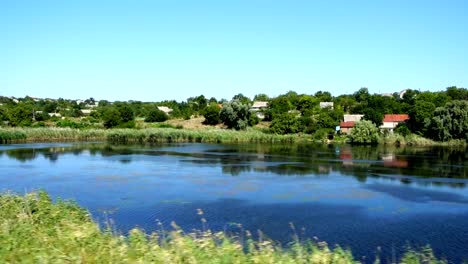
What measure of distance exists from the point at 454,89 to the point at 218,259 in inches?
3464

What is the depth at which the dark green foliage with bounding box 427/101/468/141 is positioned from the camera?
164 ft

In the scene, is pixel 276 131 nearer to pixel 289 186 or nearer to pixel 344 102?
pixel 344 102

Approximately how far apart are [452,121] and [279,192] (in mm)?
36301

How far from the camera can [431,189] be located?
22312 mm

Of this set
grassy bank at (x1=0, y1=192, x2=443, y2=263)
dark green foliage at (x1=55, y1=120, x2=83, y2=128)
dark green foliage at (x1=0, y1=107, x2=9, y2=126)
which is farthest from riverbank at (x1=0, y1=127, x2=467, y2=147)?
grassy bank at (x1=0, y1=192, x2=443, y2=263)

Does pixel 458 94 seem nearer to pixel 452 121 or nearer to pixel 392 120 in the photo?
pixel 392 120

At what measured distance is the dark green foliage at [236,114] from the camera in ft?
199

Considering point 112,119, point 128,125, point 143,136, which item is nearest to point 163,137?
point 143,136

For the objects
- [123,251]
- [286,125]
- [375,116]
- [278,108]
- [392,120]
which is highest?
[278,108]

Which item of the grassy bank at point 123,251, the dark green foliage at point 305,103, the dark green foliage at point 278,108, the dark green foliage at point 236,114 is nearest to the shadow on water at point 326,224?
the grassy bank at point 123,251

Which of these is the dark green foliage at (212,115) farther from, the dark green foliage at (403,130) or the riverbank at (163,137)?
the dark green foliage at (403,130)

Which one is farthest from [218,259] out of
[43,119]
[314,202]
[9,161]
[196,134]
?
[43,119]

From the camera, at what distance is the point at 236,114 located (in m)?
61.0

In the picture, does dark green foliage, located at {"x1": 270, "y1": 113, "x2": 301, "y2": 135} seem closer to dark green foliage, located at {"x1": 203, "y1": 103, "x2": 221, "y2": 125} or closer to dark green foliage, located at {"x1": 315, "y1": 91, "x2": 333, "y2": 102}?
dark green foliage, located at {"x1": 203, "y1": 103, "x2": 221, "y2": 125}
